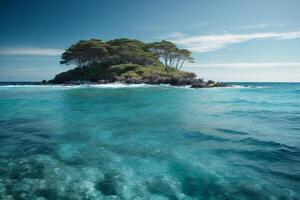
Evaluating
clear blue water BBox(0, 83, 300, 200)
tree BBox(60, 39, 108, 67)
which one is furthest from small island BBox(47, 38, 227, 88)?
clear blue water BBox(0, 83, 300, 200)

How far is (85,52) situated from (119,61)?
400 inches

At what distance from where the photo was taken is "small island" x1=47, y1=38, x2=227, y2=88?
66188 mm

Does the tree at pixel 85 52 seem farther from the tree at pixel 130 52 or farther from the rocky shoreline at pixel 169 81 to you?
the rocky shoreline at pixel 169 81

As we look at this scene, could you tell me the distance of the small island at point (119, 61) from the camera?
66.2 metres

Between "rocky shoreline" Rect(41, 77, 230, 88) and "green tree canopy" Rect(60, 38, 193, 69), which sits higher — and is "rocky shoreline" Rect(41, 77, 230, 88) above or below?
below

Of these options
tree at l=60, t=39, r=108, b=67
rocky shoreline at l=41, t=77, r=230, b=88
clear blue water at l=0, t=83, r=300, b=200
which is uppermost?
tree at l=60, t=39, r=108, b=67

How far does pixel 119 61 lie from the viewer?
76.2 metres

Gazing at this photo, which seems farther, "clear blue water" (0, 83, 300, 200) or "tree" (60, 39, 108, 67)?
"tree" (60, 39, 108, 67)

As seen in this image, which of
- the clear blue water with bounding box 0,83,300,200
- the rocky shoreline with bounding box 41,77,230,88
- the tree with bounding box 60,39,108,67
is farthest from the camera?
the tree with bounding box 60,39,108,67

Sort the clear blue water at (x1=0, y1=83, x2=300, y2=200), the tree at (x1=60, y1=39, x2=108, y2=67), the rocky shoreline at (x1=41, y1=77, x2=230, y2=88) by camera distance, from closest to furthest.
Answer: the clear blue water at (x1=0, y1=83, x2=300, y2=200) < the rocky shoreline at (x1=41, y1=77, x2=230, y2=88) < the tree at (x1=60, y1=39, x2=108, y2=67)

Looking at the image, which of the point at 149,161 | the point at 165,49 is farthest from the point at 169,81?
the point at 149,161

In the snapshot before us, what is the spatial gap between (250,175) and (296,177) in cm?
114

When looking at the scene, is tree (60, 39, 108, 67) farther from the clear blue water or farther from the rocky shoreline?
the clear blue water

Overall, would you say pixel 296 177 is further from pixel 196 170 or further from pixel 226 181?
pixel 196 170
